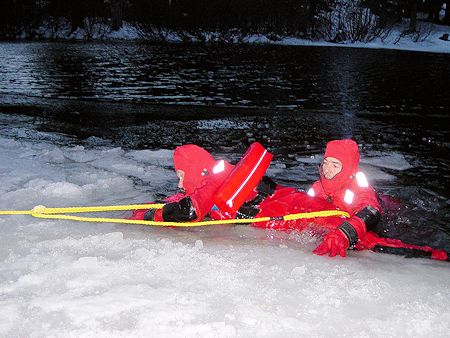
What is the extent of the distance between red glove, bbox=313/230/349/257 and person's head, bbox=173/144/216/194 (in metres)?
1.23

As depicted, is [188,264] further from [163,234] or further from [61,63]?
[61,63]

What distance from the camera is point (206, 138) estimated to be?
8.71m

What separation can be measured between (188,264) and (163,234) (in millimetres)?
773

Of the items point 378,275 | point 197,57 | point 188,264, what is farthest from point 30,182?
point 197,57

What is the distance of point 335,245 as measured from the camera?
3791mm

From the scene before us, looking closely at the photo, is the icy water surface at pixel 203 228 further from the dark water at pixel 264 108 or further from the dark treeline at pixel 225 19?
the dark treeline at pixel 225 19

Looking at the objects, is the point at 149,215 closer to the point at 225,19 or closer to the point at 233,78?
the point at 233,78

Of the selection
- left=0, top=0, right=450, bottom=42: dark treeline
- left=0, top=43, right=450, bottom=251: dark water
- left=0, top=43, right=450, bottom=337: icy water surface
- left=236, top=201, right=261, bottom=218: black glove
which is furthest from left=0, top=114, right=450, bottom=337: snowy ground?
left=0, top=0, right=450, bottom=42: dark treeline

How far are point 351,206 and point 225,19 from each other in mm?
31238

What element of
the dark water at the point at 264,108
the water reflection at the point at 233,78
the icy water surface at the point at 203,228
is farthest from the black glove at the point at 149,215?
the water reflection at the point at 233,78

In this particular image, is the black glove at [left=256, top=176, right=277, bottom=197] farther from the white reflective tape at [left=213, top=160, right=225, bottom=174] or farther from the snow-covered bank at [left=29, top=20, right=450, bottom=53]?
the snow-covered bank at [left=29, top=20, right=450, bottom=53]

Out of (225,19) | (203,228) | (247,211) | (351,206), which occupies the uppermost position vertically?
(225,19)

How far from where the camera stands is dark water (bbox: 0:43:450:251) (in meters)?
6.73

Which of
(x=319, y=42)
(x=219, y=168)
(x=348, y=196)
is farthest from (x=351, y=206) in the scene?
(x=319, y=42)
